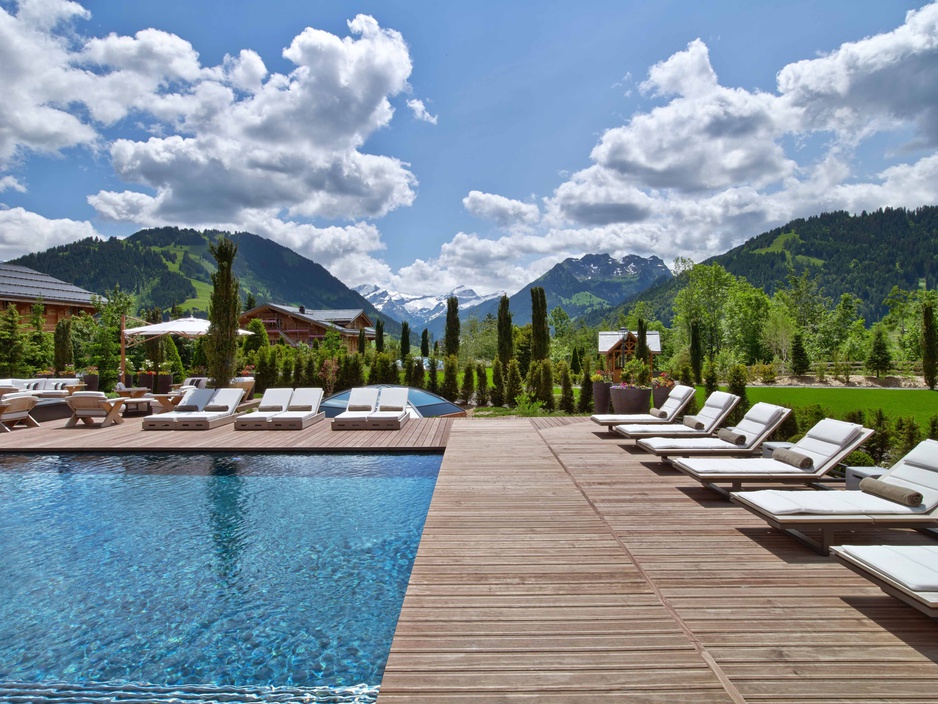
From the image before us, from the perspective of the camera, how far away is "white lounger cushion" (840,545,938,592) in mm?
2494

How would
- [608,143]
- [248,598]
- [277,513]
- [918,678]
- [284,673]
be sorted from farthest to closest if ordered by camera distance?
1. [608,143]
2. [277,513]
3. [248,598]
4. [284,673]
5. [918,678]

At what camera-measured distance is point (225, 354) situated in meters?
13.8

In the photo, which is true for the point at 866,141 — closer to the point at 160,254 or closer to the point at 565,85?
the point at 565,85

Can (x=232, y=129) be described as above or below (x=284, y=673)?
above

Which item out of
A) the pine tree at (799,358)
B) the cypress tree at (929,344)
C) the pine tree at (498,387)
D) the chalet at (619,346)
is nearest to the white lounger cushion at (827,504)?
the pine tree at (498,387)

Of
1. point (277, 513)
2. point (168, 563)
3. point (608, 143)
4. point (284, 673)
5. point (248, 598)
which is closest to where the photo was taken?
point (284, 673)

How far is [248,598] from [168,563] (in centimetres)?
115

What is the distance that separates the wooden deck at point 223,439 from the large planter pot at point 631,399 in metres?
3.94

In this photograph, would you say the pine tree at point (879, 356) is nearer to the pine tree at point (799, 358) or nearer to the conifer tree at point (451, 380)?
the pine tree at point (799, 358)

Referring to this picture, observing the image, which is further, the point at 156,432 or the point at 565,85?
the point at 565,85

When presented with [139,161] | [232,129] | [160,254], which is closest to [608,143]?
[232,129]

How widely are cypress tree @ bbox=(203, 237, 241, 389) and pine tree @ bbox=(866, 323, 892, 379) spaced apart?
31.6 metres

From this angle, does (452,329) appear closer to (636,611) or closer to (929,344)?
(929,344)

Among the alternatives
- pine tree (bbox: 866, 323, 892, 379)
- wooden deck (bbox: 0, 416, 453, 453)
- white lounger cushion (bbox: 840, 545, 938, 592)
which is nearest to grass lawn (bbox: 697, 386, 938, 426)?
pine tree (bbox: 866, 323, 892, 379)
